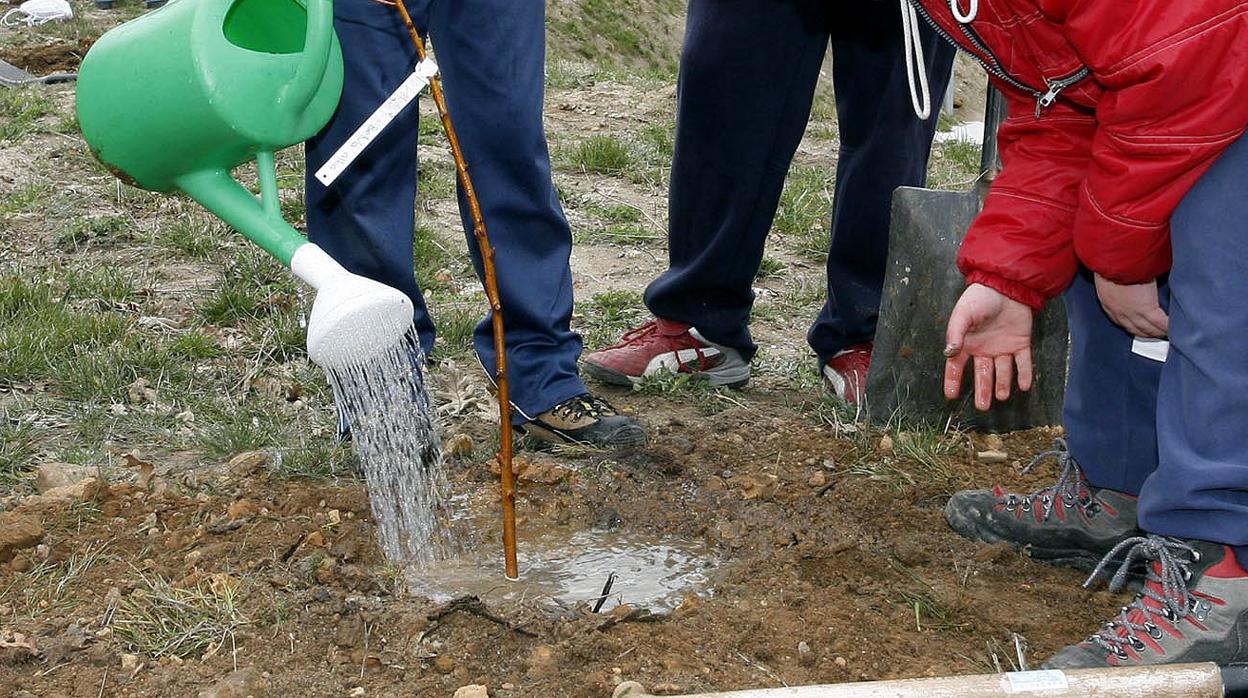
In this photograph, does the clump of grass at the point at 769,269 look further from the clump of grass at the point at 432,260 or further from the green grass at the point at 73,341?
the green grass at the point at 73,341

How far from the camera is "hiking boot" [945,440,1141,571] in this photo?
2.25m

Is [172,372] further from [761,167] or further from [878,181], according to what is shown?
[878,181]

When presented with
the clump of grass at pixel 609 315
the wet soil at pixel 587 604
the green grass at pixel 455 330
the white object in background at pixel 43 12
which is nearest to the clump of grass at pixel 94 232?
the green grass at pixel 455 330

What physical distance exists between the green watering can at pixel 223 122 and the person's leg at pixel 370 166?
407 millimetres

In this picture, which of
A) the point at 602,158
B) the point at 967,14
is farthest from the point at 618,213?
the point at 967,14

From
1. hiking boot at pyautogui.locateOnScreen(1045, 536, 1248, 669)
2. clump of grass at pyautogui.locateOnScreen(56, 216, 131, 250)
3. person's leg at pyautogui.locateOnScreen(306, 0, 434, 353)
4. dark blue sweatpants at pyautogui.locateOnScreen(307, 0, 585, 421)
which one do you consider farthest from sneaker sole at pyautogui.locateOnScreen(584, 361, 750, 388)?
clump of grass at pyautogui.locateOnScreen(56, 216, 131, 250)

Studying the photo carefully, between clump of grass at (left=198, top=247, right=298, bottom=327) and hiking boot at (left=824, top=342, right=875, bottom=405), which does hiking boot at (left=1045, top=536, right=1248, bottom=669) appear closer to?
hiking boot at (left=824, top=342, right=875, bottom=405)

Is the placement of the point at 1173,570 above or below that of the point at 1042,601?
above

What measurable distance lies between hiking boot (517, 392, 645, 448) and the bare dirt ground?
45 mm

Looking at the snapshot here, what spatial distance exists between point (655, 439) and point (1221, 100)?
147 centimetres

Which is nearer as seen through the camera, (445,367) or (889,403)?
(889,403)

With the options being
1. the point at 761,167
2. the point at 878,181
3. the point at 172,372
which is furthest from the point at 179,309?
the point at 878,181

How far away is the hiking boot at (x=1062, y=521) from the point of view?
7.37ft

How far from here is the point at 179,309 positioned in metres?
3.52
